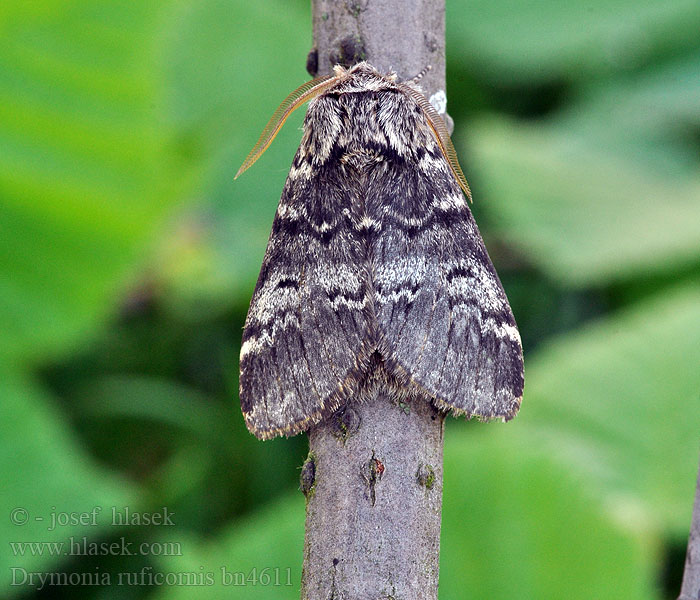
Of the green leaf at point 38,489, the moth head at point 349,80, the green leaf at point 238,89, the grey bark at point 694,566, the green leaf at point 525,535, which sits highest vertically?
the green leaf at point 238,89

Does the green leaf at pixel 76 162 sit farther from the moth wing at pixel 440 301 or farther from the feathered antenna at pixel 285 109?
the moth wing at pixel 440 301

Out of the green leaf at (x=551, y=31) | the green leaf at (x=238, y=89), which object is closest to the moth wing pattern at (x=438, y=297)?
the green leaf at (x=238, y=89)

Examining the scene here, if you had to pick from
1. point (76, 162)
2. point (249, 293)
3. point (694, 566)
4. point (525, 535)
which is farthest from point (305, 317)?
point (249, 293)

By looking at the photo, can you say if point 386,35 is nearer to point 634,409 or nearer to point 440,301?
point 440,301

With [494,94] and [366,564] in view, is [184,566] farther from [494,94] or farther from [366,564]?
[494,94]

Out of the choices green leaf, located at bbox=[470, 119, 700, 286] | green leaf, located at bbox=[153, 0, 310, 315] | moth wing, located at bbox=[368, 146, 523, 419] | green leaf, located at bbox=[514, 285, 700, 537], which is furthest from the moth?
green leaf, located at bbox=[153, 0, 310, 315]

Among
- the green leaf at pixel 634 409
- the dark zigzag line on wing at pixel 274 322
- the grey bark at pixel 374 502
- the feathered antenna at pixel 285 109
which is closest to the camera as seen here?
the grey bark at pixel 374 502

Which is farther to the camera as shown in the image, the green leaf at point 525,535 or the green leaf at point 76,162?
the green leaf at point 76,162

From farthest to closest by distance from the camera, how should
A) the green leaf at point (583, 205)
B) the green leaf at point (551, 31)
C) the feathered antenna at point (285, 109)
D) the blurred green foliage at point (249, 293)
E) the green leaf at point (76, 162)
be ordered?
1. the green leaf at point (551, 31)
2. the green leaf at point (583, 205)
3. the green leaf at point (76, 162)
4. the blurred green foliage at point (249, 293)
5. the feathered antenna at point (285, 109)

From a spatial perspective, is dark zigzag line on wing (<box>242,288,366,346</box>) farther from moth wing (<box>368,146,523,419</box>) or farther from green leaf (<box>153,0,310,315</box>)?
green leaf (<box>153,0,310,315</box>)
